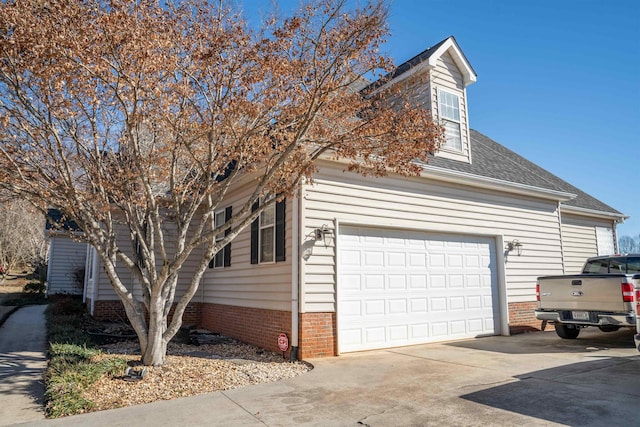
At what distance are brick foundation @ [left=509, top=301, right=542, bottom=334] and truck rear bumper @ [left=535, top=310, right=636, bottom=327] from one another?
155 cm

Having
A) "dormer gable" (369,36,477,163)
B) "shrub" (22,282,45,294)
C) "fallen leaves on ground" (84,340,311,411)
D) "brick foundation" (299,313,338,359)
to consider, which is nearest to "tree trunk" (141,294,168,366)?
"fallen leaves on ground" (84,340,311,411)

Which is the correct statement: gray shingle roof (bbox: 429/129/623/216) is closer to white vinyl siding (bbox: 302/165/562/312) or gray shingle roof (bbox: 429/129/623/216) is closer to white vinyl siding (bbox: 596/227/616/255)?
white vinyl siding (bbox: 302/165/562/312)

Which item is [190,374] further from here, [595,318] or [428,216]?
[595,318]

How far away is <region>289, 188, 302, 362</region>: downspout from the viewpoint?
7.48 m

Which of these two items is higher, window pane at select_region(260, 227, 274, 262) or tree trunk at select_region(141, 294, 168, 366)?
window pane at select_region(260, 227, 274, 262)

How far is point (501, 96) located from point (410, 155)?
6289 millimetres

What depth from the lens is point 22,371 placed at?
679cm

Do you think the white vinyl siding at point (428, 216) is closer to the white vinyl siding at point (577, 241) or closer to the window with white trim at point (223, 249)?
the white vinyl siding at point (577, 241)

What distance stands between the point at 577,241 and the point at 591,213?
3.74ft

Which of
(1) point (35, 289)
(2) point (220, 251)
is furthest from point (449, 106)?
(1) point (35, 289)

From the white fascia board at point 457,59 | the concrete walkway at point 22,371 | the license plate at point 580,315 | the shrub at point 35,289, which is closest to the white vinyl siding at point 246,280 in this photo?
the concrete walkway at point 22,371

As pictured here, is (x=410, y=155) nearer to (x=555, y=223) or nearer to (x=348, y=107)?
(x=348, y=107)

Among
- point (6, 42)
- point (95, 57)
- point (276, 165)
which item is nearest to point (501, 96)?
point (276, 165)

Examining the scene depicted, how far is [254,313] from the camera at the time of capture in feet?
29.7
